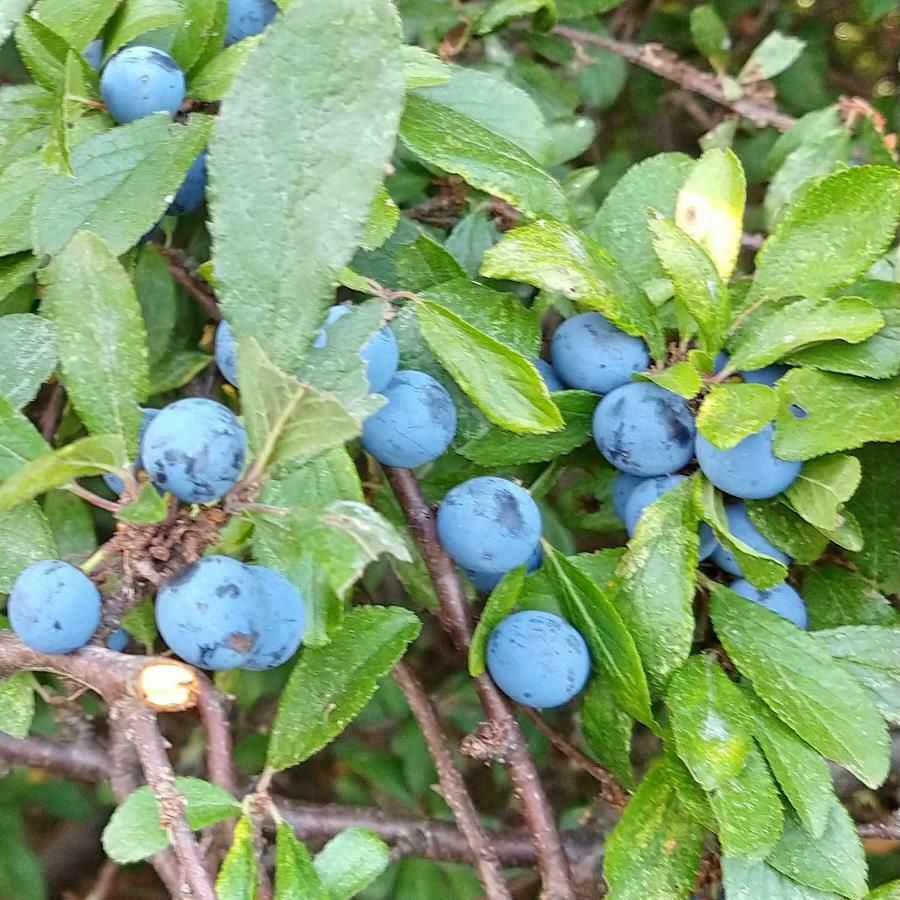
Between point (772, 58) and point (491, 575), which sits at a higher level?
point (772, 58)

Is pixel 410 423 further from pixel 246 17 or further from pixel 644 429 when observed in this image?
pixel 246 17

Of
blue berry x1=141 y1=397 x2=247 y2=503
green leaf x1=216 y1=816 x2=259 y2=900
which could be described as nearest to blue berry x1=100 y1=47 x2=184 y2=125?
blue berry x1=141 y1=397 x2=247 y2=503

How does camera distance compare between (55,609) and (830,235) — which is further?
(830,235)

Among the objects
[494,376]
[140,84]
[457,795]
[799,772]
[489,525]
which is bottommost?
[457,795]

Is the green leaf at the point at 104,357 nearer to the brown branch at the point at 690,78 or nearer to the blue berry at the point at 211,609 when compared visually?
the blue berry at the point at 211,609

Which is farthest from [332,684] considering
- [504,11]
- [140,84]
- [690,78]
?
[690,78]

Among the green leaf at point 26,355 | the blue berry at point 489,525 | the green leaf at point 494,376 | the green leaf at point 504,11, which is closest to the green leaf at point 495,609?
the blue berry at point 489,525

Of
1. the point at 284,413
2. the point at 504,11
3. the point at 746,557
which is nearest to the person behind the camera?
the point at 284,413

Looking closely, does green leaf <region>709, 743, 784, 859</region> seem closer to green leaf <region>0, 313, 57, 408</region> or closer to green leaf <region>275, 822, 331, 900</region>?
green leaf <region>275, 822, 331, 900</region>
